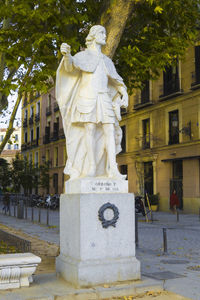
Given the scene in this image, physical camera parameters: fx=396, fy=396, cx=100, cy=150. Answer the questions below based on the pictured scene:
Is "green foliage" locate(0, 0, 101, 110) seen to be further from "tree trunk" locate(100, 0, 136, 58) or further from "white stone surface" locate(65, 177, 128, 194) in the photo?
"white stone surface" locate(65, 177, 128, 194)

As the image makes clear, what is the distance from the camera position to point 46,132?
4906 cm

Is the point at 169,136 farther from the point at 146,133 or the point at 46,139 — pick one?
the point at 46,139

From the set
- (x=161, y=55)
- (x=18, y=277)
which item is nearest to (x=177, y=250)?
(x=161, y=55)

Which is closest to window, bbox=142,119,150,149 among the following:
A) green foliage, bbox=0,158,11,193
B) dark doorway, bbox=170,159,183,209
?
dark doorway, bbox=170,159,183,209

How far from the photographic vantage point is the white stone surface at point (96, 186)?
5.95 meters

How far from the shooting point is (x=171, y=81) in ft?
92.5

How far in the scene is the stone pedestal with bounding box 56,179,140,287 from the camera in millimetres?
5762

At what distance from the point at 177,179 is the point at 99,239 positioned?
22076mm

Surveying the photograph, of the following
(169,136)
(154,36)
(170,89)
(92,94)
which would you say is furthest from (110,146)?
(170,89)

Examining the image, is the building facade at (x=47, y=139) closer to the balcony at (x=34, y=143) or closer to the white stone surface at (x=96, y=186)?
the balcony at (x=34, y=143)

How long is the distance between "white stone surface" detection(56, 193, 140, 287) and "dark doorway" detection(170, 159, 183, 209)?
21.1 metres

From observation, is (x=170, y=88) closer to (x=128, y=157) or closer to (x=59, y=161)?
(x=128, y=157)

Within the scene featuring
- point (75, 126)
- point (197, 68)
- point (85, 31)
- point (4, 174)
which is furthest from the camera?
point (4, 174)

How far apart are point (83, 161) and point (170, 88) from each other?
22.9 meters
